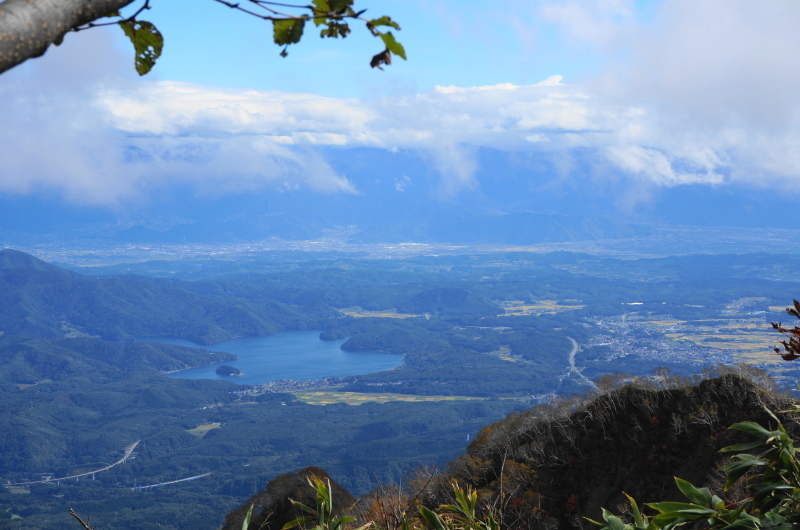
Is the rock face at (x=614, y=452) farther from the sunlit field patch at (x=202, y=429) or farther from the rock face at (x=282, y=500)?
the sunlit field patch at (x=202, y=429)

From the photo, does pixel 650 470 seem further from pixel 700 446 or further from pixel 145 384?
pixel 145 384

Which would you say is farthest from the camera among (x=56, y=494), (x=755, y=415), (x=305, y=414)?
(x=305, y=414)

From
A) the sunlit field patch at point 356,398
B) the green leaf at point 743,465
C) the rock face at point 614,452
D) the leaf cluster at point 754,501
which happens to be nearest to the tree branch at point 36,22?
the leaf cluster at point 754,501

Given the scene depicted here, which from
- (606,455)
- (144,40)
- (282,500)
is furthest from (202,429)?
(144,40)

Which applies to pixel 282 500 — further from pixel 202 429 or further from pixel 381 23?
pixel 202 429

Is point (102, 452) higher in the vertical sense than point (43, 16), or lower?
lower

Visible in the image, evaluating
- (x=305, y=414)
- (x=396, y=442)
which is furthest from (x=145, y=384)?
(x=396, y=442)
